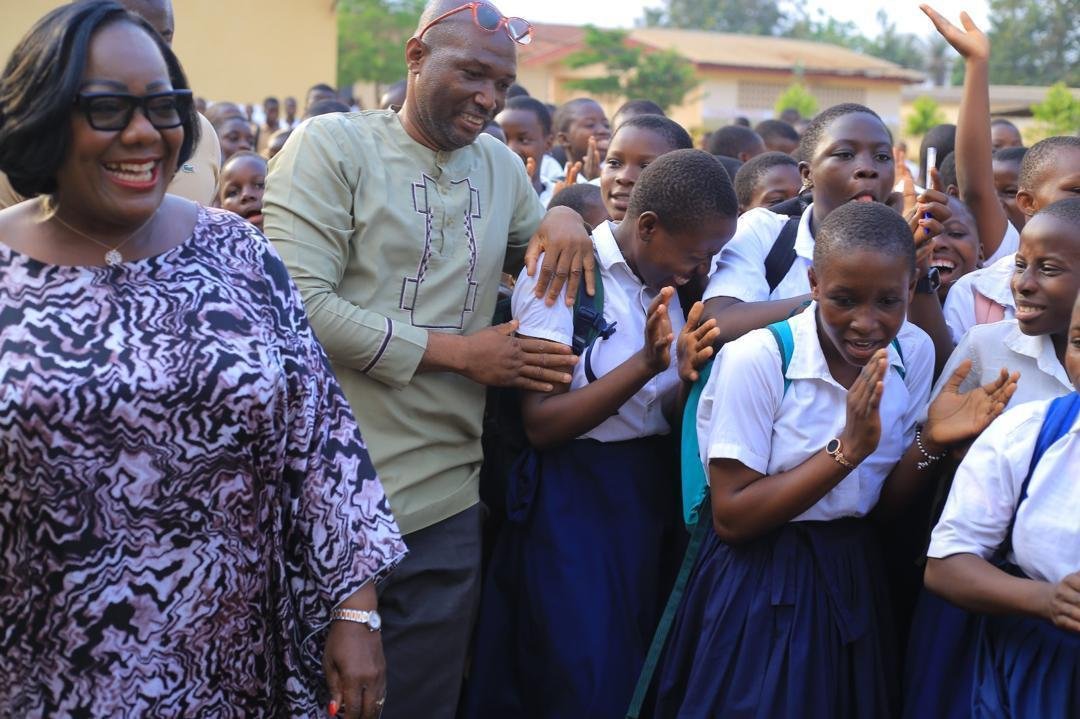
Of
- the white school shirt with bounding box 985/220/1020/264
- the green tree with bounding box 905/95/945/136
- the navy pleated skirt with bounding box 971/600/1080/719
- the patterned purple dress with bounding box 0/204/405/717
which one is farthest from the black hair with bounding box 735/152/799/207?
the green tree with bounding box 905/95/945/136

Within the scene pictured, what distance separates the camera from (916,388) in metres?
3.23

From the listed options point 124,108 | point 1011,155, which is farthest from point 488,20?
point 1011,155

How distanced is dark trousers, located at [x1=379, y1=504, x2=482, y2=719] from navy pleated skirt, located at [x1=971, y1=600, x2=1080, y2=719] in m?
1.37

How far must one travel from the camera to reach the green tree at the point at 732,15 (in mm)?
68312

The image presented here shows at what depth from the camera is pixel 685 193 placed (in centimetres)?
339

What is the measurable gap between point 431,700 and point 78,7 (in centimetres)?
201

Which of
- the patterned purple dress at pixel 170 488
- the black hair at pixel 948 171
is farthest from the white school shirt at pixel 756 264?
the black hair at pixel 948 171

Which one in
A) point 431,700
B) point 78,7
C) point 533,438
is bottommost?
point 431,700

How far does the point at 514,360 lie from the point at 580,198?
1414 millimetres

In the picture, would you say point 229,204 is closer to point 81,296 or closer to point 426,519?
point 426,519

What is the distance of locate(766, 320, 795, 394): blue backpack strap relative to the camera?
10.1ft

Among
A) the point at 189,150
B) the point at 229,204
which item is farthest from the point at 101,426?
the point at 229,204

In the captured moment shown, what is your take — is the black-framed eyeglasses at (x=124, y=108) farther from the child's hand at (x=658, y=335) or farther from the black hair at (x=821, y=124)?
the black hair at (x=821, y=124)

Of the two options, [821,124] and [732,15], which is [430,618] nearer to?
[821,124]
